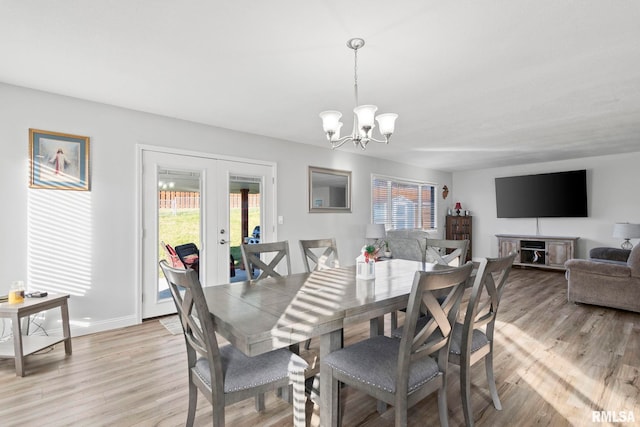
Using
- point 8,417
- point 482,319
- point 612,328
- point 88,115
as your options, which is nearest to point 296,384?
point 482,319

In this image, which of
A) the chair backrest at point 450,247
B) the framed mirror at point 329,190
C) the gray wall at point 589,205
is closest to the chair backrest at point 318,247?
the chair backrest at point 450,247

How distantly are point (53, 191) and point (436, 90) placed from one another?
12.1 ft

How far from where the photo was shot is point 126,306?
11.3 feet

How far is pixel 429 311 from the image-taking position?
1.51m

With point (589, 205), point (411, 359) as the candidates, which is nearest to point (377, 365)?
point (411, 359)

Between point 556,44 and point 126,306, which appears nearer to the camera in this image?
point 556,44

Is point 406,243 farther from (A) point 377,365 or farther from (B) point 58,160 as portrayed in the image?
(B) point 58,160

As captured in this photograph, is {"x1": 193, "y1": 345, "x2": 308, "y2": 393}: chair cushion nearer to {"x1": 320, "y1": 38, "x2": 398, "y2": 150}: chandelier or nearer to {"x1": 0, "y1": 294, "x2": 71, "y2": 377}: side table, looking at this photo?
{"x1": 320, "y1": 38, "x2": 398, "y2": 150}: chandelier

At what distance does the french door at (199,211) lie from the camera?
3.62 metres

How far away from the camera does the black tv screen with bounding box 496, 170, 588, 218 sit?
6383mm

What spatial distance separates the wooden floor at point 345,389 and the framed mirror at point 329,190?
7.66 ft

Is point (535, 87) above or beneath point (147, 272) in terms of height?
above

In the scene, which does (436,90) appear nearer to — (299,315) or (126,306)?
(299,315)

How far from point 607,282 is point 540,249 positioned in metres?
2.89
